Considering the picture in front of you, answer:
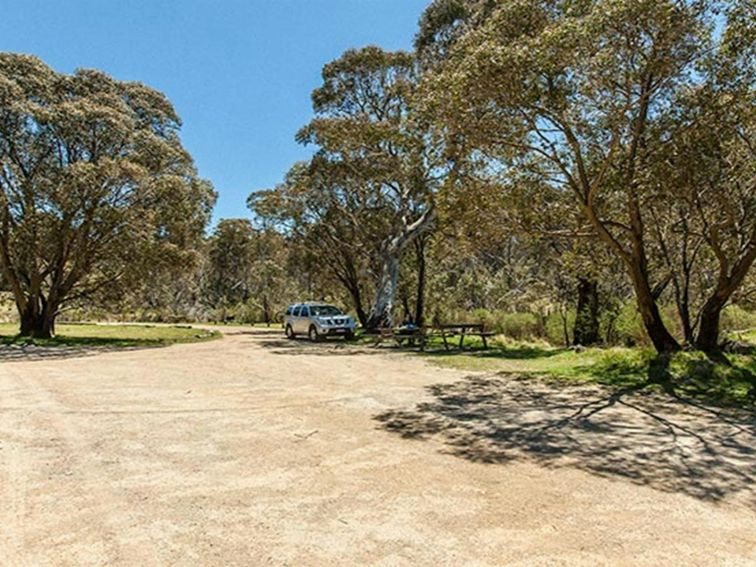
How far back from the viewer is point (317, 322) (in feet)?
73.5

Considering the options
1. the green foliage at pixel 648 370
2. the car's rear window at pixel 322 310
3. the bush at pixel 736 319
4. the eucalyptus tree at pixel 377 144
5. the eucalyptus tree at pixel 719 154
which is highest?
the eucalyptus tree at pixel 377 144

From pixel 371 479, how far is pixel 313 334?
730 inches

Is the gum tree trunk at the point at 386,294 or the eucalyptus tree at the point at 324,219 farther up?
the eucalyptus tree at the point at 324,219

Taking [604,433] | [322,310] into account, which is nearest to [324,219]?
[322,310]

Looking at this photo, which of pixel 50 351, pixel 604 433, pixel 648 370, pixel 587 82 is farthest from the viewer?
pixel 50 351

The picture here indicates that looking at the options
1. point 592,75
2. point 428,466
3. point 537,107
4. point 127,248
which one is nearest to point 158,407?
point 428,466

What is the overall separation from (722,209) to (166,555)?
1208 cm

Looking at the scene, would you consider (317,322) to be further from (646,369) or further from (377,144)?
(646,369)

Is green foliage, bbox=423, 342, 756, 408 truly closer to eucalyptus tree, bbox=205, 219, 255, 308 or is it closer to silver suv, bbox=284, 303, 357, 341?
silver suv, bbox=284, 303, 357, 341

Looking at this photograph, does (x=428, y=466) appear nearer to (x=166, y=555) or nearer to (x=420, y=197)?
(x=166, y=555)

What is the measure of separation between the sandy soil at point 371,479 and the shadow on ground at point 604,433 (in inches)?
1.3

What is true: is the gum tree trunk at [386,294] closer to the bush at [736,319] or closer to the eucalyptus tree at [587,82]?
the eucalyptus tree at [587,82]

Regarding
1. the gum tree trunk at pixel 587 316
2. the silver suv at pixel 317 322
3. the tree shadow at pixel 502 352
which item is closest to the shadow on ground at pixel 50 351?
the silver suv at pixel 317 322

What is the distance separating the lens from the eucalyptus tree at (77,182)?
1784cm
